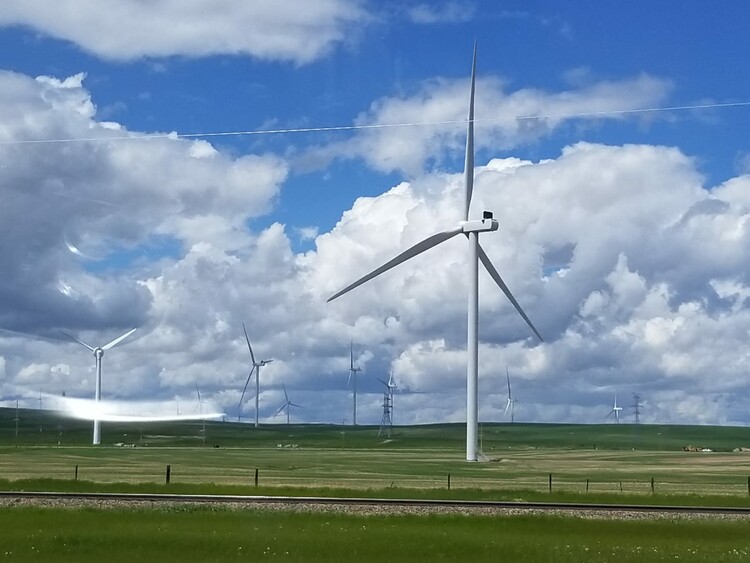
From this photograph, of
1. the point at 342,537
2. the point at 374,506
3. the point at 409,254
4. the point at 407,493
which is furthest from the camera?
the point at 409,254

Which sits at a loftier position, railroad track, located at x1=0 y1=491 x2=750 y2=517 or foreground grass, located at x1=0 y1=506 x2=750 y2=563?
railroad track, located at x1=0 y1=491 x2=750 y2=517

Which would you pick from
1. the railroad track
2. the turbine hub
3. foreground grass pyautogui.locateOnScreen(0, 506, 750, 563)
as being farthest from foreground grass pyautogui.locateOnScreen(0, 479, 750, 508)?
the turbine hub

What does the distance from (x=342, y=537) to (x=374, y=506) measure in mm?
12044

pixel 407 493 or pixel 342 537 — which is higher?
pixel 342 537

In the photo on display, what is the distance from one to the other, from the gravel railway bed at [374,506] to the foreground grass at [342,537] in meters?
2.22

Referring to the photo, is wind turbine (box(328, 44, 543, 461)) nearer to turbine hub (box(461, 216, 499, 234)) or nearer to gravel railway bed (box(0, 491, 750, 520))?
turbine hub (box(461, 216, 499, 234))

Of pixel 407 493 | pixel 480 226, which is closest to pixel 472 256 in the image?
pixel 480 226

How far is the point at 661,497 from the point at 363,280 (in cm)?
4749

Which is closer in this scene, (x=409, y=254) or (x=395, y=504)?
(x=395, y=504)

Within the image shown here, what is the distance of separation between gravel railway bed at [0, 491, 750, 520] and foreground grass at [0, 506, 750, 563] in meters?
2.22

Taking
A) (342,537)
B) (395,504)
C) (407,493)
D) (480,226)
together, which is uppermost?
(480,226)

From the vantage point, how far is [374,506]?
161 feet

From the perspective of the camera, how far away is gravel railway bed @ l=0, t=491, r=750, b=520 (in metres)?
46.6

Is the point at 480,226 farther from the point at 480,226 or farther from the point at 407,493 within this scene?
the point at 407,493
